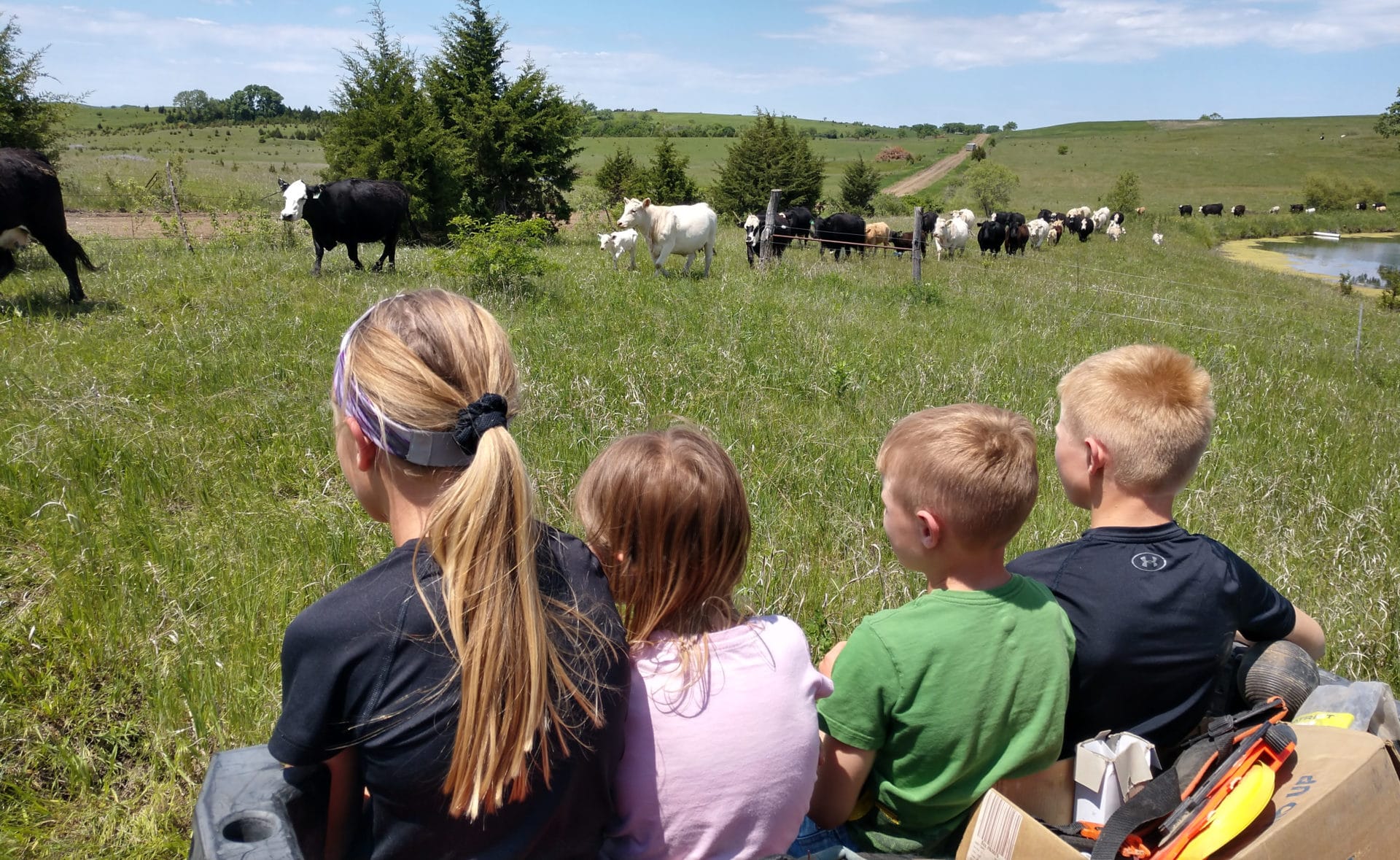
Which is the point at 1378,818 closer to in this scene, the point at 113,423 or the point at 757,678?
the point at 757,678

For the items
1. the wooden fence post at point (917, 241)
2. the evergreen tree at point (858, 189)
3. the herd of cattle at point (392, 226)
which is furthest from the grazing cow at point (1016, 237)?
the wooden fence post at point (917, 241)

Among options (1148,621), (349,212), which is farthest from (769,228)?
(1148,621)

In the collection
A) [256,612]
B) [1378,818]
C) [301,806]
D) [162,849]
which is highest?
[301,806]

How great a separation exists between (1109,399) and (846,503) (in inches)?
82.3

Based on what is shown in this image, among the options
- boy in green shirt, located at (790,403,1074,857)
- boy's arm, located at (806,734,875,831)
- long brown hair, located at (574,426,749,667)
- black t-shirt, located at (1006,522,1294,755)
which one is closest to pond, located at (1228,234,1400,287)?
black t-shirt, located at (1006,522,1294,755)

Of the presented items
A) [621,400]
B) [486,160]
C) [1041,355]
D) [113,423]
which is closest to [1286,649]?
[621,400]

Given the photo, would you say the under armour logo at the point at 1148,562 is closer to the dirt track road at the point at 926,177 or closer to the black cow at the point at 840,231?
the black cow at the point at 840,231

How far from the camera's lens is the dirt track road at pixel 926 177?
206ft

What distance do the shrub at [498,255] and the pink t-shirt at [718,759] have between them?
7.74m

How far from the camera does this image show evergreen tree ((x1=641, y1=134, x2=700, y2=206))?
90.1 ft

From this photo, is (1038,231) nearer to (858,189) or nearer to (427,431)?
(858,189)

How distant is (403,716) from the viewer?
1.49 meters

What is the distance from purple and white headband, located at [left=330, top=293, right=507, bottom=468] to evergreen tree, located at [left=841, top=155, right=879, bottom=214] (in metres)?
35.3

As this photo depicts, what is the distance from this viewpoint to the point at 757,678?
1798 millimetres
